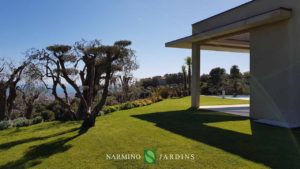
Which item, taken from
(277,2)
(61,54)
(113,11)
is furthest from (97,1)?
(277,2)

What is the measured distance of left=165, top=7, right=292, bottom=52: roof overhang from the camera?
8406mm

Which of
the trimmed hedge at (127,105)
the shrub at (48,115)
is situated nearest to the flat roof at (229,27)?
the trimmed hedge at (127,105)

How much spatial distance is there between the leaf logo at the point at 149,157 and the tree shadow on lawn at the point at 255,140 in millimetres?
1553

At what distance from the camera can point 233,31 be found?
34.8 ft

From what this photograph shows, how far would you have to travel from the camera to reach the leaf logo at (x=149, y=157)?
16.8ft

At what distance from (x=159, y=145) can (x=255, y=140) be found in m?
2.53

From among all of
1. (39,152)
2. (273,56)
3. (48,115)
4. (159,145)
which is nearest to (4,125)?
(48,115)

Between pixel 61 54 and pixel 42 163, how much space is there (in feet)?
13.9

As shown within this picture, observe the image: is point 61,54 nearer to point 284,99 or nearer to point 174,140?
point 174,140

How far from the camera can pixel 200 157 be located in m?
5.24

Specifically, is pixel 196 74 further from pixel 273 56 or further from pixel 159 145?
pixel 159 145

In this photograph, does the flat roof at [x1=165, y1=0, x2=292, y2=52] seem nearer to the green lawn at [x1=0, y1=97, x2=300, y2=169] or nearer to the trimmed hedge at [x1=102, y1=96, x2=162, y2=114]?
the green lawn at [x1=0, y1=97, x2=300, y2=169]

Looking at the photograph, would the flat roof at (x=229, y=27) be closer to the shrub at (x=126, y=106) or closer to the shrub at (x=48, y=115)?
the shrub at (x=126, y=106)

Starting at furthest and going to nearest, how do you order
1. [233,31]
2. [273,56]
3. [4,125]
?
[233,31], [4,125], [273,56]
